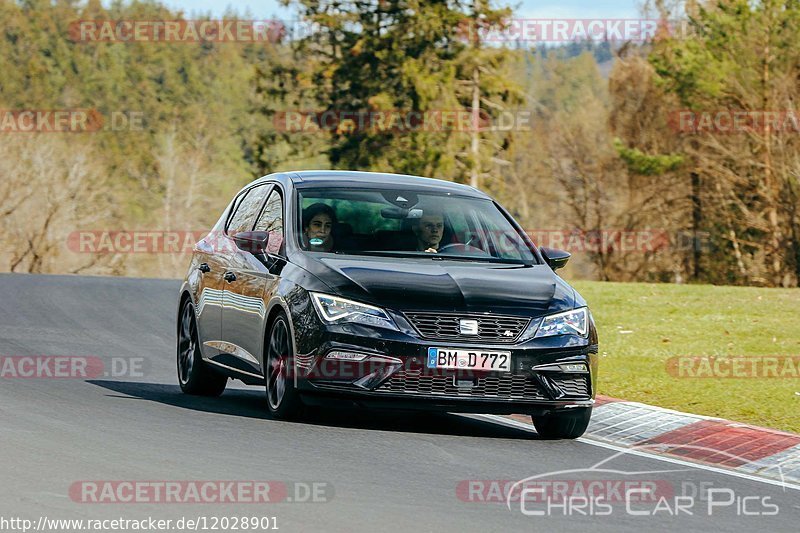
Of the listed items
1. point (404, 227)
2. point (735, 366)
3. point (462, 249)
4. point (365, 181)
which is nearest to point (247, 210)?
point (365, 181)

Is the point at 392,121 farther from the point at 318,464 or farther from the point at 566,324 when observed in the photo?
the point at 318,464

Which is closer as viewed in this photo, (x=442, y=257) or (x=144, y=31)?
(x=442, y=257)

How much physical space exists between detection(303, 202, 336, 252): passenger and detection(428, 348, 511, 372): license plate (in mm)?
1384

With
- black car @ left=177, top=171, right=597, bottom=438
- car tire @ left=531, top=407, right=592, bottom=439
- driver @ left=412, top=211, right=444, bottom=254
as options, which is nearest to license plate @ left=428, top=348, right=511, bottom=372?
black car @ left=177, top=171, right=597, bottom=438

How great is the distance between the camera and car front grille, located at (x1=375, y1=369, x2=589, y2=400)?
368 inches

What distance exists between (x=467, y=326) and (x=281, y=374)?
1.38 m

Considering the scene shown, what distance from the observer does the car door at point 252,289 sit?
10.4 m

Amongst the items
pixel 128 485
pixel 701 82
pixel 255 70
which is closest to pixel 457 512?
pixel 128 485

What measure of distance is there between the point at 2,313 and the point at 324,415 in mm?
10041

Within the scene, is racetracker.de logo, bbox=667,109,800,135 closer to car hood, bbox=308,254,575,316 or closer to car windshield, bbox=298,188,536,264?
car windshield, bbox=298,188,536,264

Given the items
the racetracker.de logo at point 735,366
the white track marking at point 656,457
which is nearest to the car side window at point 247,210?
the white track marking at point 656,457

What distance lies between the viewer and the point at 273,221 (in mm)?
10961

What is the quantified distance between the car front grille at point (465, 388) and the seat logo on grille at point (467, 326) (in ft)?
0.98

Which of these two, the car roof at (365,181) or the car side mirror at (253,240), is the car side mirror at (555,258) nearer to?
the car roof at (365,181)
